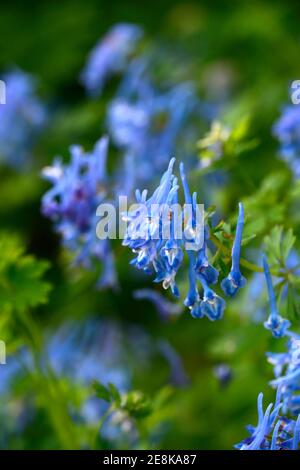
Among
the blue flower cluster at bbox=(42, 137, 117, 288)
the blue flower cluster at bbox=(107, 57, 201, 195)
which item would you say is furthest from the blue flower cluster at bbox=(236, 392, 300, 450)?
the blue flower cluster at bbox=(107, 57, 201, 195)

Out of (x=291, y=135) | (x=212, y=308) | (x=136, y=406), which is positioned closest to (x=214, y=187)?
(x=291, y=135)

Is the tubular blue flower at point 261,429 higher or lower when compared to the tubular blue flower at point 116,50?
lower

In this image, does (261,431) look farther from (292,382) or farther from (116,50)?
(116,50)

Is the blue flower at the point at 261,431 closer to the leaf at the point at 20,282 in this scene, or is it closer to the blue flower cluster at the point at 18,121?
the leaf at the point at 20,282

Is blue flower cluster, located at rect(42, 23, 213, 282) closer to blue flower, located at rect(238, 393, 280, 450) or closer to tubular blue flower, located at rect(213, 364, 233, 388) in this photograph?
blue flower, located at rect(238, 393, 280, 450)

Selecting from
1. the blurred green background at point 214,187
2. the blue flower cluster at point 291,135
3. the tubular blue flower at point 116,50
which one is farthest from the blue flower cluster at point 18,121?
the blue flower cluster at point 291,135

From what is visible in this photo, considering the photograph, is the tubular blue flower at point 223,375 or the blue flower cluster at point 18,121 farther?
the blue flower cluster at point 18,121

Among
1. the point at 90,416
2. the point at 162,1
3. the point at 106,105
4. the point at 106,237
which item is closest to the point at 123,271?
the point at 106,105
